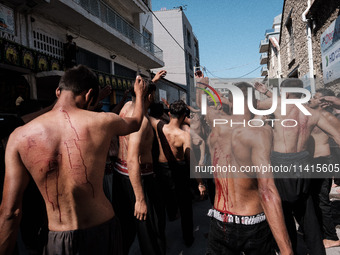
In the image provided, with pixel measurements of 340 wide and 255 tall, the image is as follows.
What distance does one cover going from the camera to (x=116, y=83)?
11.4 metres

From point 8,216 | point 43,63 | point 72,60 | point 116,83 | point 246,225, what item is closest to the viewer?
point 8,216

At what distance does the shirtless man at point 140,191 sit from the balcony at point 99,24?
7792 mm

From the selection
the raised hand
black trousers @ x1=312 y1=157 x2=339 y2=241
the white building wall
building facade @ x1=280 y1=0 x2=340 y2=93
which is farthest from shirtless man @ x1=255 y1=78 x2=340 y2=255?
the white building wall

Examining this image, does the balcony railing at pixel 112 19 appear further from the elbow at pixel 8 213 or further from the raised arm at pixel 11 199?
the elbow at pixel 8 213

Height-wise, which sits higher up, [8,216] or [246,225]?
[8,216]

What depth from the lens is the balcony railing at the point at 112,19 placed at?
10.8m

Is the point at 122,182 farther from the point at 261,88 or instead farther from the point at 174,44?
the point at 174,44

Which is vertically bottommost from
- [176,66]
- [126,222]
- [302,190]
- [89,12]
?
[126,222]

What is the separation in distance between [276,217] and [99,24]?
1097 centimetres

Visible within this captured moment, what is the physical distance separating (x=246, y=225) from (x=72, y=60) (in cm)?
919

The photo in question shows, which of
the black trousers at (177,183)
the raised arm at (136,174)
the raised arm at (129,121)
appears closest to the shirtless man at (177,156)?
the black trousers at (177,183)

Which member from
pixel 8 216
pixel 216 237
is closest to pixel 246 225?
pixel 216 237

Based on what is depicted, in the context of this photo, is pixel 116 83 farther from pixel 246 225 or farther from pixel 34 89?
pixel 246 225

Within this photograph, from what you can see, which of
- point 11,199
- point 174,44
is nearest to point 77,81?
point 11,199
